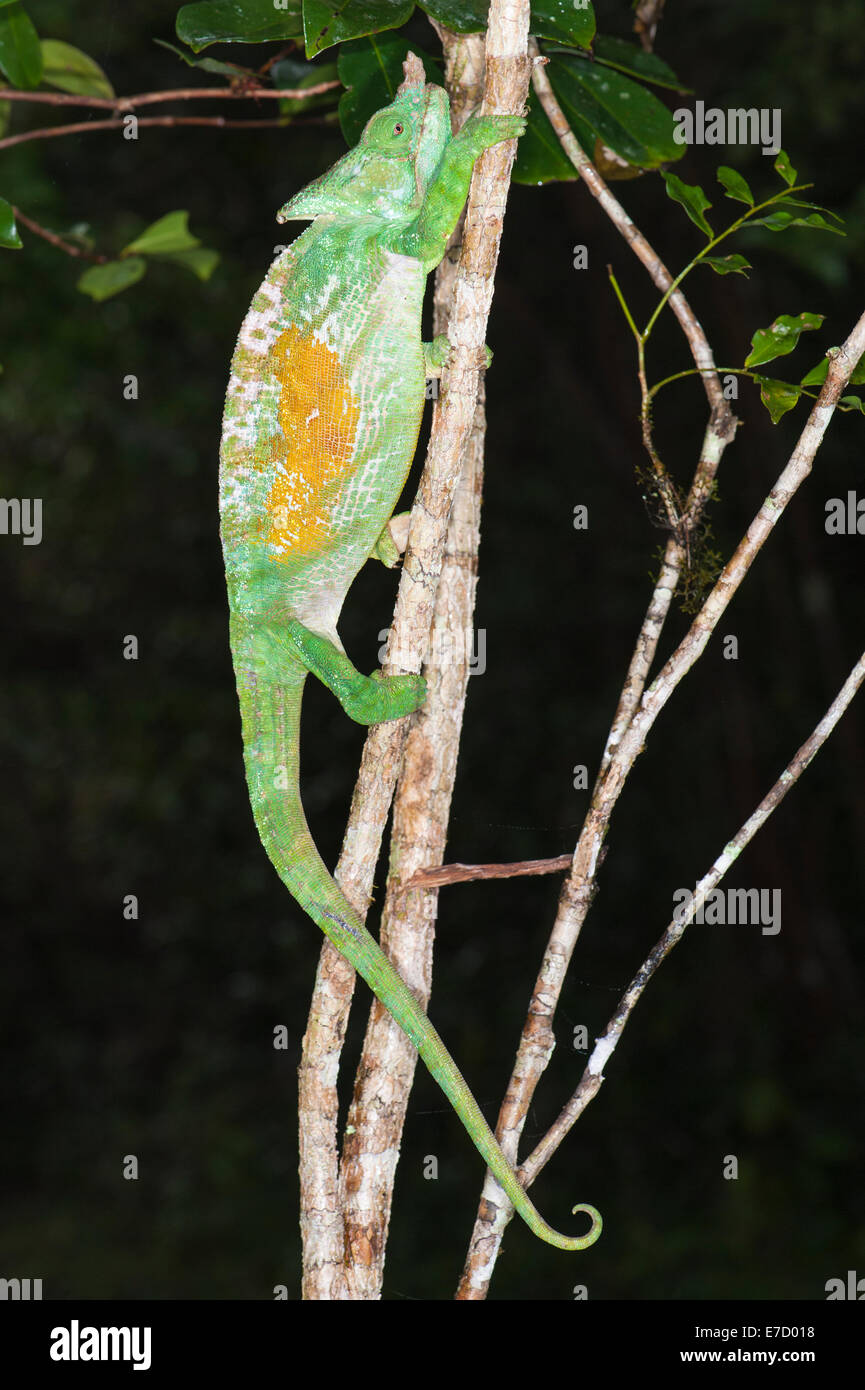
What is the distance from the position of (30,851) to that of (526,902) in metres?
2.19

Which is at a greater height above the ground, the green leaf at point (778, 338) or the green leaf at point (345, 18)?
the green leaf at point (345, 18)

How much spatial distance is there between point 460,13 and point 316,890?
0.99 metres

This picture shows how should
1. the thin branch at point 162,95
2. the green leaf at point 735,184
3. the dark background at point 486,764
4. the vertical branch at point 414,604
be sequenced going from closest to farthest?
the vertical branch at point 414,604 < the green leaf at point 735,184 < the thin branch at point 162,95 < the dark background at point 486,764

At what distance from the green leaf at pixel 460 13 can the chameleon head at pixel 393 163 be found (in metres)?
0.05

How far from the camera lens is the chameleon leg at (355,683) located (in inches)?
55.8

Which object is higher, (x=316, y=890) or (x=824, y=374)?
(x=824, y=374)

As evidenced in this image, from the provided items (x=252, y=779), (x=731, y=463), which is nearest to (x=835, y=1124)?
(x=731, y=463)

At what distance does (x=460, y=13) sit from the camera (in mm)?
1421

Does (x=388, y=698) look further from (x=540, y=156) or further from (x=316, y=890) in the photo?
(x=540, y=156)

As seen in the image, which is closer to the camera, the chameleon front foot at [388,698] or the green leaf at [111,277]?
the chameleon front foot at [388,698]

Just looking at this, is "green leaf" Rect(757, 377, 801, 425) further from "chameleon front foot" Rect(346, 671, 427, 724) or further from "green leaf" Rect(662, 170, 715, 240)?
"chameleon front foot" Rect(346, 671, 427, 724)

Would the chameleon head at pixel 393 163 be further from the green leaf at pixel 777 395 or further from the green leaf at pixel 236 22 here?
the green leaf at pixel 777 395

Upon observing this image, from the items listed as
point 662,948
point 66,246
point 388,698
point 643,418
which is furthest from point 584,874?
point 66,246

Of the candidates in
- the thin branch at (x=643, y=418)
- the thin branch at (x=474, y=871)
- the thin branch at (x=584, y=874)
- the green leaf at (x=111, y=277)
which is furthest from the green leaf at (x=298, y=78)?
the thin branch at (x=474, y=871)
